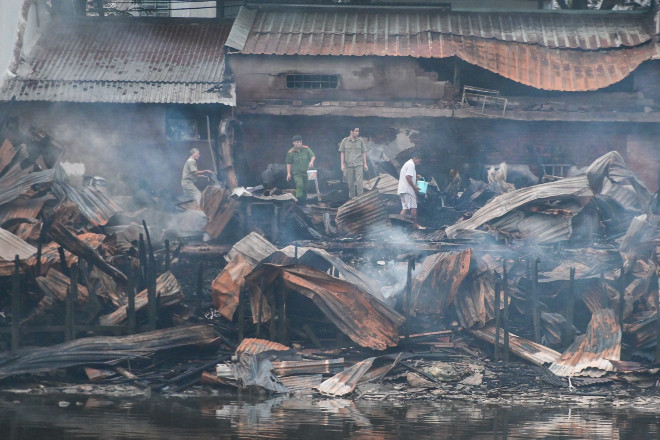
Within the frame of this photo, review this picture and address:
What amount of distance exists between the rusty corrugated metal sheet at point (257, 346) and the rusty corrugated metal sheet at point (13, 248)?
4.18 metres

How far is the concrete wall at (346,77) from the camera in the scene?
80.9 ft

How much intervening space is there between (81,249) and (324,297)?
4370mm

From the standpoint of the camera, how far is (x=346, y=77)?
2475cm

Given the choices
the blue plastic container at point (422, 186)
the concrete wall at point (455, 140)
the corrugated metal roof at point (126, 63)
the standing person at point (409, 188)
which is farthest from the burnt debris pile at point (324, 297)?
the corrugated metal roof at point (126, 63)

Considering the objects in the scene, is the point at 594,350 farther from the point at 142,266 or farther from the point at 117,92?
the point at 117,92

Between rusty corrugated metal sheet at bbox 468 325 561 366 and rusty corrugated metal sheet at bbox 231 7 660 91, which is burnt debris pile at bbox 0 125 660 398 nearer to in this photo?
rusty corrugated metal sheet at bbox 468 325 561 366

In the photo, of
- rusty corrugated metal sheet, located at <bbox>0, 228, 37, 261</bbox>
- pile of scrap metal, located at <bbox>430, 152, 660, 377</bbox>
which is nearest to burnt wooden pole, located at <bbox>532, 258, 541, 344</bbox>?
pile of scrap metal, located at <bbox>430, 152, 660, 377</bbox>

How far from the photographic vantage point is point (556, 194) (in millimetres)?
19031

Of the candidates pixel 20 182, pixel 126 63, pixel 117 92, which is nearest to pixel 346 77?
pixel 117 92

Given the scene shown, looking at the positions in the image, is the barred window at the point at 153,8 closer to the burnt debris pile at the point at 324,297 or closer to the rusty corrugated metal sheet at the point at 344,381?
the burnt debris pile at the point at 324,297

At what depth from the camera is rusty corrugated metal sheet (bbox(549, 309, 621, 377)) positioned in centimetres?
1435

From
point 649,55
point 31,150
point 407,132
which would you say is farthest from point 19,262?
point 649,55

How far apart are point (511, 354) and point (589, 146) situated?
36.9ft

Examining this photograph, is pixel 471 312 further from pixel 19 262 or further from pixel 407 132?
pixel 407 132
